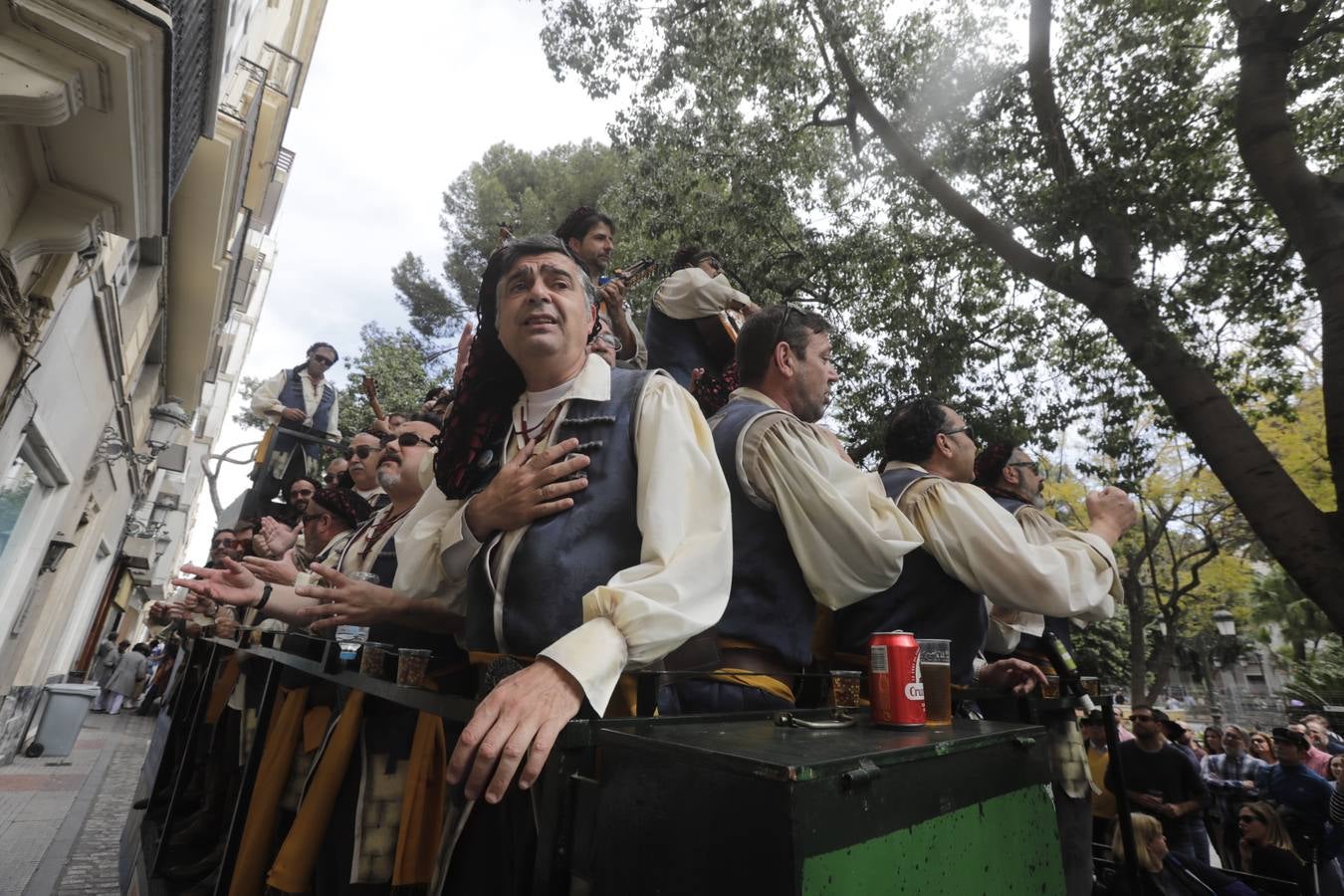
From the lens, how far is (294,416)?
8.46 metres

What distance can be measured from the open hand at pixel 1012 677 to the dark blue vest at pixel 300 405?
8041mm

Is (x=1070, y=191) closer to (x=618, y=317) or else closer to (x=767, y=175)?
(x=767, y=175)

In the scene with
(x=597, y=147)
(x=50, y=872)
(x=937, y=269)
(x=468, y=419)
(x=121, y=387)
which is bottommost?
(x=50, y=872)

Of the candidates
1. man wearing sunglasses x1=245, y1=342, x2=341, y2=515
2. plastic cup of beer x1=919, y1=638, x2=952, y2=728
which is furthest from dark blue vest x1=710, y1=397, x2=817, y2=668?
man wearing sunglasses x1=245, y1=342, x2=341, y2=515

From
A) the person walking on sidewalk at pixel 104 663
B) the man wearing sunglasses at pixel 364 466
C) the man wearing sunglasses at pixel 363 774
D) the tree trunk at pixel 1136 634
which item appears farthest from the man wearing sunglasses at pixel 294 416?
the tree trunk at pixel 1136 634

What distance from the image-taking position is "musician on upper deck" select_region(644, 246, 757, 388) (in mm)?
4266

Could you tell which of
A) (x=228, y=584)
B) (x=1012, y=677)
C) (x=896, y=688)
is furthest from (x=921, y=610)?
(x=228, y=584)

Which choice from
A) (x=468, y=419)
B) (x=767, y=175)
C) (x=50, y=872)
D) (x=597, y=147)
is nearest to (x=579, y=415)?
(x=468, y=419)

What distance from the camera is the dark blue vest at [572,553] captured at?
1581mm

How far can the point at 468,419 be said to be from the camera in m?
2.23

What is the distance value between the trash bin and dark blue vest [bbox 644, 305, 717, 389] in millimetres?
9815

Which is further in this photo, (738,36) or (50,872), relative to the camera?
(738,36)

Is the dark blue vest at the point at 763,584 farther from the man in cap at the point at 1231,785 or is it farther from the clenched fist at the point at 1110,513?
the man in cap at the point at 1231,785

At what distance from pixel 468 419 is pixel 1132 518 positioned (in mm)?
2906
